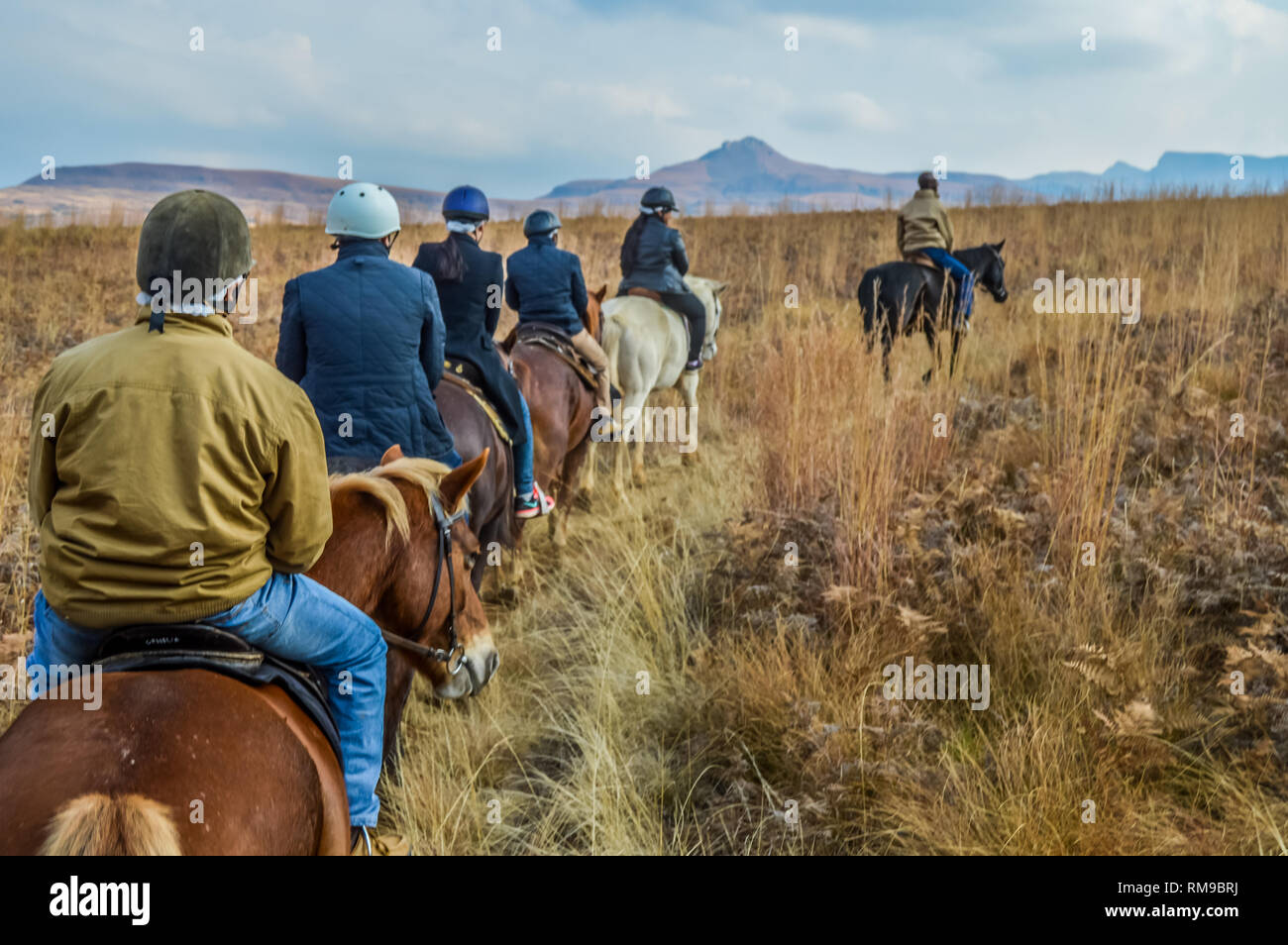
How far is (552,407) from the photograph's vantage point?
6.64 m

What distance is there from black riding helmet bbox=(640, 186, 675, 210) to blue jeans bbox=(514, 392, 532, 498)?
3492 millimetres

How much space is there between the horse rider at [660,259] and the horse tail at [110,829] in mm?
7549

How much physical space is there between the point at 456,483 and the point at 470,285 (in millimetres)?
2722

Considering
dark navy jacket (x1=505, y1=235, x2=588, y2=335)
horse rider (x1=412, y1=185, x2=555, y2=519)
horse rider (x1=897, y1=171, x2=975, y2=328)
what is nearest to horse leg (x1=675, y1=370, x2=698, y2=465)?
dark navy jacket (x1=505, y1=235, x2=588, y2=335)

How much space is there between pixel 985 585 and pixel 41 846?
12.3 feet

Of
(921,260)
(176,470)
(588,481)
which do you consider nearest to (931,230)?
(921,260)

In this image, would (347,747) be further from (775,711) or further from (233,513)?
(775,711)

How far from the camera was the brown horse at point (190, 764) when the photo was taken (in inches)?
62.5

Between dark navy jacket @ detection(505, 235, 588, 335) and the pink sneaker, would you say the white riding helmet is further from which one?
dark navy jacket @ detection(505, 235, 588, 335)

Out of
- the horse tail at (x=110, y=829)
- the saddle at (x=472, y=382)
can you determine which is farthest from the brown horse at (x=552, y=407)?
the horse tail at (x=110, y=829)

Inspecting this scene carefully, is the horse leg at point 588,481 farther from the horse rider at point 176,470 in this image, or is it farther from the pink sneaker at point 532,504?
the horse rider at point 176,470

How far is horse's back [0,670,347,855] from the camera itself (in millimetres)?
1612

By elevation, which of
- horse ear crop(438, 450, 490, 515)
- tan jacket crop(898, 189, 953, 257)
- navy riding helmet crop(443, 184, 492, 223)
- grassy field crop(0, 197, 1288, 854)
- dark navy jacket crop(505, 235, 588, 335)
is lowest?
grassy field crop(0, 197, 1288, 854)

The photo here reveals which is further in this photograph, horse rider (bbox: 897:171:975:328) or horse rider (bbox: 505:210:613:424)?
horse rider (bbox: 897:171:975:328)
